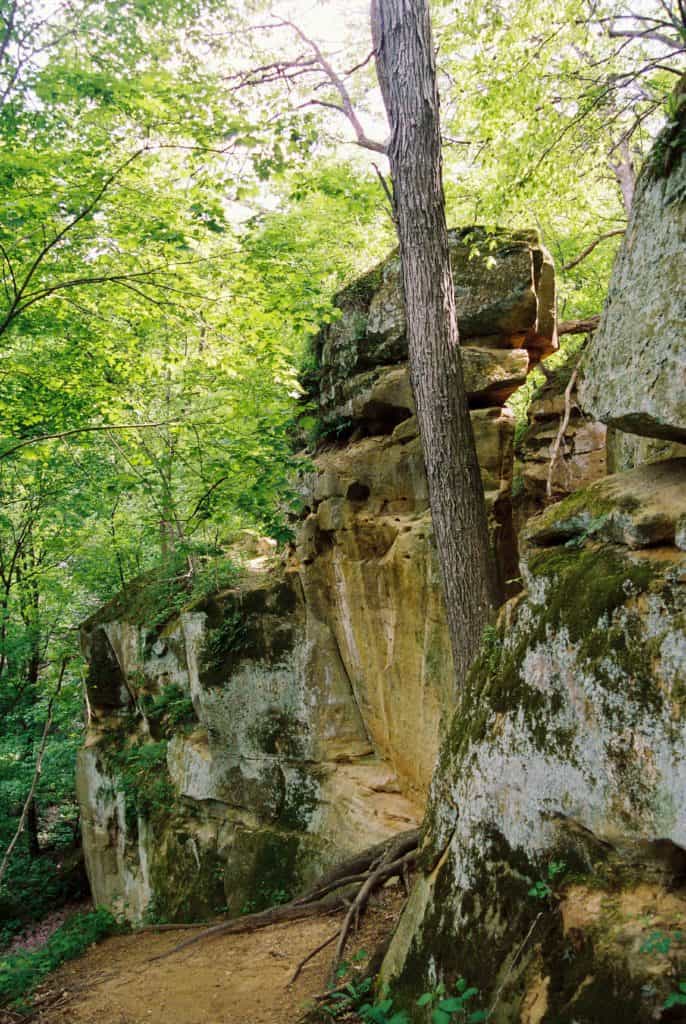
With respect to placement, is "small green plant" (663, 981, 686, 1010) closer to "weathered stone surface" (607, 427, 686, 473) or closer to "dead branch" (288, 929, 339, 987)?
"weathered stone surface" (607, 427, 686, 473)

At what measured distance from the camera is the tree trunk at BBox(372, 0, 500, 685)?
6.07 m

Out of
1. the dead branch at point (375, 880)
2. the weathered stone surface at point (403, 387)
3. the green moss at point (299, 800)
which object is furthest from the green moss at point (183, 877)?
the weathered stone surface at point (403, 387)

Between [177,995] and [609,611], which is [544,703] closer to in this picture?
[609,611]

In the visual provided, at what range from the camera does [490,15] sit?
7375 millimetres

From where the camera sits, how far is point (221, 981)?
5.82 meters

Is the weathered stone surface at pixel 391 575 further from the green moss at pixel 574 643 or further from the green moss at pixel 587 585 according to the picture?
the green moss at pixel 587 585

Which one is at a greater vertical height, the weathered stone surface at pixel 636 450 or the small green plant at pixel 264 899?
the weathered stone surface at pixel 636 450

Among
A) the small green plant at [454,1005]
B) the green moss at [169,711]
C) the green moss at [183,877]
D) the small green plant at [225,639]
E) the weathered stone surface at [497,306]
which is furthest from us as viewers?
the green moss at [169,711]

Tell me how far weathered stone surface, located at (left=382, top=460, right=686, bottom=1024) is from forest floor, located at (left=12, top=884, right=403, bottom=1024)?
1.49 meters

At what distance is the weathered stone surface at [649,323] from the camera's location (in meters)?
3.52

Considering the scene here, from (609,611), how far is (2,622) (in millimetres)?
13497

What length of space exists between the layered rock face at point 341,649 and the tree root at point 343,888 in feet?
2.92

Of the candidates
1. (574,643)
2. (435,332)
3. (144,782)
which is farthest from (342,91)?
(144,782)

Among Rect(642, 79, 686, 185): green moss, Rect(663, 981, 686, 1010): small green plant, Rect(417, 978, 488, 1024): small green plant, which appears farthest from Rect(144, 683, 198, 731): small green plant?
Rect(642, 79, 686, 185): green moss
